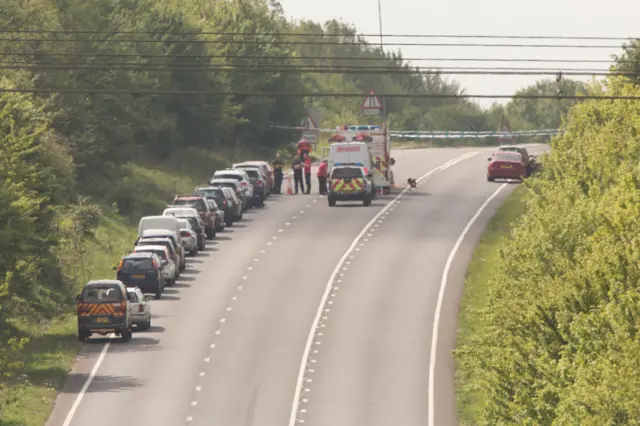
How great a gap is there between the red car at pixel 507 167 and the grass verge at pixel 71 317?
15.0 meters

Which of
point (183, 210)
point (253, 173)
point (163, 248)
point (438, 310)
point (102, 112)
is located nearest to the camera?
point (438, 310)

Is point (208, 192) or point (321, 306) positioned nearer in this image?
point (321, 306)

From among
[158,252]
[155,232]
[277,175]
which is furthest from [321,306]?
[277,175]

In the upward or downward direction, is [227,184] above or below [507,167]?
above

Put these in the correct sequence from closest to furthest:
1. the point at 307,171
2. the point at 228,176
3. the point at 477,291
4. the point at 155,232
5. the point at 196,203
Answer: the point at 477,291, the point at 155,232, the point at 196,203, the point at 228,176, the point at 307,171

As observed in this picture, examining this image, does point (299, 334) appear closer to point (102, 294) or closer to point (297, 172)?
point (102, 294)

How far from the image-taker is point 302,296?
7225 centimetres

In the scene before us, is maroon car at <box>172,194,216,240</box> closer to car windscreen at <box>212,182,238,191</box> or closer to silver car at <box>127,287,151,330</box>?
car windscreen at <box>212,182,238,191</box>

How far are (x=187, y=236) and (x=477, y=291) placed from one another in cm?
1230

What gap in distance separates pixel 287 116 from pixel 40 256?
5484 cm

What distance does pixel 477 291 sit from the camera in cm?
7356

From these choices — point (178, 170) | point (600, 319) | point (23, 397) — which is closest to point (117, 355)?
point (23, 397)

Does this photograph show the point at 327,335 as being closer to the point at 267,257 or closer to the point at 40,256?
the point at 40,256

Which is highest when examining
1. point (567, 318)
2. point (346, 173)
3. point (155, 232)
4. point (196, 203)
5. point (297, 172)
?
point (567, 318)
